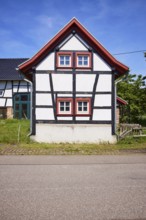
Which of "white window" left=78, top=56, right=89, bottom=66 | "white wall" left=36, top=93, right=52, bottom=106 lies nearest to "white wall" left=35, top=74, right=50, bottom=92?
"white wall" left=36, top=93, right=52, bottom=106

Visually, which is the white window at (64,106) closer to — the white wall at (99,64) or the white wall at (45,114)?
the white wall at (45,114)

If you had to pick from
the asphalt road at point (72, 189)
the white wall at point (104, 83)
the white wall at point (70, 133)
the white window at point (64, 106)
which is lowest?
the asphalt road at point (72, 189)

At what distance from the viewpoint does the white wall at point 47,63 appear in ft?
52.5

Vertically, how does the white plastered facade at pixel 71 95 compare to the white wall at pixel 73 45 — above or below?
below

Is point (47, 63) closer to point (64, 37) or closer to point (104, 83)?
point (64, 37)

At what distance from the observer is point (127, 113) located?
32344 millimetres

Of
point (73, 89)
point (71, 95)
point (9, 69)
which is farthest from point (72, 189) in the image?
point (9, 69)

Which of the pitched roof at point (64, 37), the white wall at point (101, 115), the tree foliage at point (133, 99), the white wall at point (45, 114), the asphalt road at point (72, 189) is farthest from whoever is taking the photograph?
the tree foliage at point (133, 99)

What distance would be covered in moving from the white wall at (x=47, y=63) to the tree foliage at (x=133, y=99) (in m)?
15.9

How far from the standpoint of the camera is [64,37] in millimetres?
16047

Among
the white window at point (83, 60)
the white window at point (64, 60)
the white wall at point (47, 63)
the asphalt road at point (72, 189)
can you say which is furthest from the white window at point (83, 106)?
the asphalt road at point (72, 189)

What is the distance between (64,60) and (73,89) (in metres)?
2.01

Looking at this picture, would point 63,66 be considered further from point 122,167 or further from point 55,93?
point 122,167

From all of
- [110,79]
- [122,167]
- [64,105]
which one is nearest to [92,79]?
[110,79]
